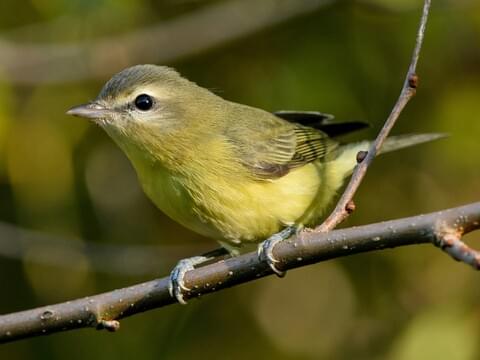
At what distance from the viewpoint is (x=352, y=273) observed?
628cm

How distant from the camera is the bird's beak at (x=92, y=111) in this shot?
514cm

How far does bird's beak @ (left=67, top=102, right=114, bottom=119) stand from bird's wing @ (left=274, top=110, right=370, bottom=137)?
4.31 ft

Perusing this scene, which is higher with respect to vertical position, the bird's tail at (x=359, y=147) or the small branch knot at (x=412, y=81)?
the bird's tail at (x=359, y=147)

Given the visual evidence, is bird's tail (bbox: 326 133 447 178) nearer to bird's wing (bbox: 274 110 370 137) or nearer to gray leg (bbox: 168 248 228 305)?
bird's wing (bbox: 274 110 370 137)

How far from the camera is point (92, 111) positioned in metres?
5.18

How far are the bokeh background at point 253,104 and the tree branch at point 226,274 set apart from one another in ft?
7.16

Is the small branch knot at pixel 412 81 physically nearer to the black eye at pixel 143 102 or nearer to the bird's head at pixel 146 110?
the bird's head at pixel 146 110

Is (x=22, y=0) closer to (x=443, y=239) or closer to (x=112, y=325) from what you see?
(x=112, y=325)

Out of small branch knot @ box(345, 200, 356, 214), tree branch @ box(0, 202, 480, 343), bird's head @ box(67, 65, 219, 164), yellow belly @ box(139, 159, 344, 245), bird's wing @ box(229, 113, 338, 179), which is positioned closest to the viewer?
tree branch @ box(0, 202, 480, 343)

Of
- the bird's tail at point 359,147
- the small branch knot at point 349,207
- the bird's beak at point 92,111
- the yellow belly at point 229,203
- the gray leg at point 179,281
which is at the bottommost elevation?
the small branch knot at point 349,207

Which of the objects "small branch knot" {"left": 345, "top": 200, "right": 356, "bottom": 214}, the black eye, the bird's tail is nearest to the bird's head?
the black eye

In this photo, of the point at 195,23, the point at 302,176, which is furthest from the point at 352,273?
the point at 195,23

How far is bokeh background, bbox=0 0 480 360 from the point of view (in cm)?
612

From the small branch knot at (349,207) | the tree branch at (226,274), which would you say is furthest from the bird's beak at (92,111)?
the small branch knot at (349,207)
